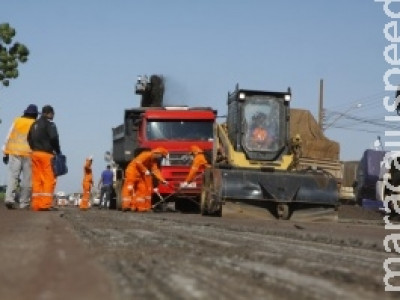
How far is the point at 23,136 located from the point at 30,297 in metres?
12.4

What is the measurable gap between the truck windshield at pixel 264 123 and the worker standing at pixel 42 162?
15.6 feet

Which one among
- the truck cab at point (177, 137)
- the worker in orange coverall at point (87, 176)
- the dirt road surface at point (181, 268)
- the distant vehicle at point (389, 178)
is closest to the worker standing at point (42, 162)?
the truck cab at point (177, 137)

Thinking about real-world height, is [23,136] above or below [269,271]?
above

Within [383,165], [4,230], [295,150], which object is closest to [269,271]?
[4,230]

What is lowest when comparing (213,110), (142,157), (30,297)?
(30,297)

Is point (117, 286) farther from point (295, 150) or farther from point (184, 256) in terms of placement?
point (295, 150)

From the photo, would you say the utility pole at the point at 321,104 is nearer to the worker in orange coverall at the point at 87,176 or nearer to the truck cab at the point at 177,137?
the worker in orange coverall at the point at 87,176

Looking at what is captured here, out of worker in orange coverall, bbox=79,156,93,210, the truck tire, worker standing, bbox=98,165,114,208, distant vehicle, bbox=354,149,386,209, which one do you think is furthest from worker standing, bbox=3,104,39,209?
distant vehicle, bbox=354,149,386,209

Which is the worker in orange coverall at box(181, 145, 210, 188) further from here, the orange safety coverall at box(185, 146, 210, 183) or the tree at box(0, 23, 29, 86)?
the tree at box(0, 23, 29, 86)

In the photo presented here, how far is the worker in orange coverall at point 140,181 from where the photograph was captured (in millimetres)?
20047

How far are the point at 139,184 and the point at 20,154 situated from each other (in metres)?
5.52

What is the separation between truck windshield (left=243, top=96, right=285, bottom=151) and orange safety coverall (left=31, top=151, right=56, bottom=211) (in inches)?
191

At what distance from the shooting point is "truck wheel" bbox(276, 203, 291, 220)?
1625 cm

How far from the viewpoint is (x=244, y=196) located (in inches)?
635
